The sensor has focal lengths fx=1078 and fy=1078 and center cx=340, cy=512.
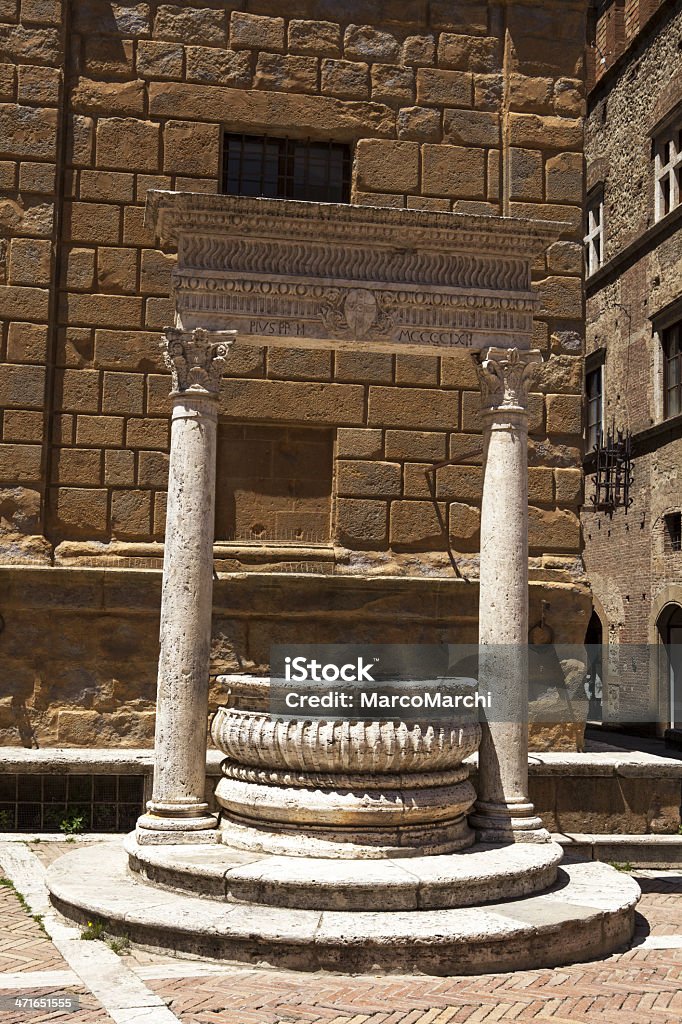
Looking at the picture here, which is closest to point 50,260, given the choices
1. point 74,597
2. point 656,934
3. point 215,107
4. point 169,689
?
point 215,107

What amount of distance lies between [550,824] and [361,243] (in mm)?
5181

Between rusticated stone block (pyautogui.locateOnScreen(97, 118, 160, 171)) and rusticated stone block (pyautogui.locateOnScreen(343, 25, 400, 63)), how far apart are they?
2292 millimetres

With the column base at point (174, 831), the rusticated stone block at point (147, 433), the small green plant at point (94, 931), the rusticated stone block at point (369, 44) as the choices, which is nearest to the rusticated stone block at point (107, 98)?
the rusticated stone block at point (369, 44)

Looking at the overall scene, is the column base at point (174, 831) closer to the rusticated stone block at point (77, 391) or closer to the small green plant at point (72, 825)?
the small green plant at point (72, 825)

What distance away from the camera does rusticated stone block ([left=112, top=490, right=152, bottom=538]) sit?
10.6 metres

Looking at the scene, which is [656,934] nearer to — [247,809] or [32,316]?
[247,809]

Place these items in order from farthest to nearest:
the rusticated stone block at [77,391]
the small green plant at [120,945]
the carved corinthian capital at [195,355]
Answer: the rusticated stone block at [77,391] < the carved corinthian capital at [195,355] < the small green plant at [120,945]

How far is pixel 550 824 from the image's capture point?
9375 millimetres

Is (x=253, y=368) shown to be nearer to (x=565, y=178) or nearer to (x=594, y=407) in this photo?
(x=565, y=178)

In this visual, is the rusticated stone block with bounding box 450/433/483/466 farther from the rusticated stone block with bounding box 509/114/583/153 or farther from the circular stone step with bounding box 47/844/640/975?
the circular stone step with bounding box 47/844/640/975

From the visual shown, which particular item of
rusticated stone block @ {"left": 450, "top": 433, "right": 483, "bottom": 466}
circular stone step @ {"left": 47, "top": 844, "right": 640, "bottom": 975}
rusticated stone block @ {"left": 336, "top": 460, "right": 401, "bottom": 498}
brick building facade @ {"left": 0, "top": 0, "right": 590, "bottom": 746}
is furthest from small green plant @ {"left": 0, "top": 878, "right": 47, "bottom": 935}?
rusticated stone block @ {"left": 450, "top": 433, "right": 483, "bottom": 466}

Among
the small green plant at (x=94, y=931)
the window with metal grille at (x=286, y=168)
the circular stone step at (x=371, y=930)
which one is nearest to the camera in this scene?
the circular stone step at (x=371, y=930)

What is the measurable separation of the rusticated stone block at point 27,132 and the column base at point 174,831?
6.74 metres

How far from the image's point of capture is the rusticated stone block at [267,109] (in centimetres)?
1100
